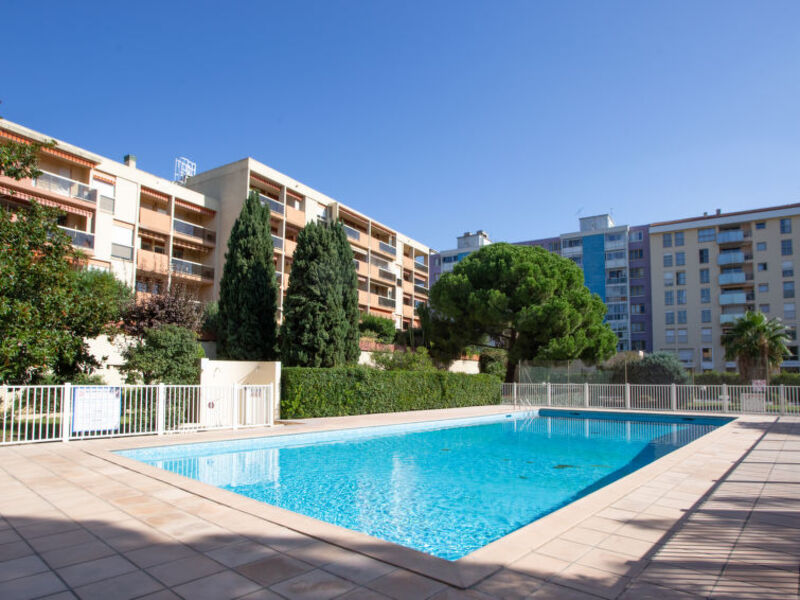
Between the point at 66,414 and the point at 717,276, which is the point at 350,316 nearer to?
the point at 66,414

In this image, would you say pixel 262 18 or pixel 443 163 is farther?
pixel 443 163

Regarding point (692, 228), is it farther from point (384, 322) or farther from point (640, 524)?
point (640, 524)

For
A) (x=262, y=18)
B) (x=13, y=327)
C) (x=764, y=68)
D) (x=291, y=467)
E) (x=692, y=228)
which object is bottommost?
(x=291, y=467)

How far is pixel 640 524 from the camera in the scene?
473 cm

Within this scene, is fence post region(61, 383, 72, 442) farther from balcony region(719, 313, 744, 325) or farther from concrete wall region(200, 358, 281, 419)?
balcony region(719, 313, 744, 325)

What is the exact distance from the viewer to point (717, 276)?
50.5 m

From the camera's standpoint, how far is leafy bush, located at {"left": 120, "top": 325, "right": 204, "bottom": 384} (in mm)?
11750

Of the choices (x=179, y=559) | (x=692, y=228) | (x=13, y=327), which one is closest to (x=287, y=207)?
(x=13, y=327)

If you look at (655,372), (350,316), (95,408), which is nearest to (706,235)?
(655,372)

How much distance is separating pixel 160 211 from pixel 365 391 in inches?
688

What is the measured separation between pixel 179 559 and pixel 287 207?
97.2 feet

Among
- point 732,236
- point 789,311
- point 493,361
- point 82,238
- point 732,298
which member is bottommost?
point 493,361

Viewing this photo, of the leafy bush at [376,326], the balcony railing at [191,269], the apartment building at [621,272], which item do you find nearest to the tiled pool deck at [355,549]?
the balcony railing at [191,269]

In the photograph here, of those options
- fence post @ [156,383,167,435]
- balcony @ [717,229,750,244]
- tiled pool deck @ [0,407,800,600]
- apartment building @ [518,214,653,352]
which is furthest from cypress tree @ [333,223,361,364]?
balcony @ [717,229,750,244]
